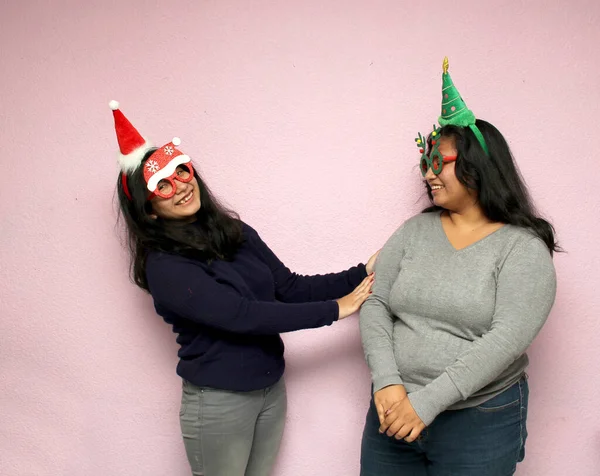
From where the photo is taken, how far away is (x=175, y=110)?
2.03 m

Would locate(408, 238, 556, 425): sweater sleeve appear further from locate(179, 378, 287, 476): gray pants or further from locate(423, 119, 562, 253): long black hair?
locate(179, 378, 287, 476): gray pants

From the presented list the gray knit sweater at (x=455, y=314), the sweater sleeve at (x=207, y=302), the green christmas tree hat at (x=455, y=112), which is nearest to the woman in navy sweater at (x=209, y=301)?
the sweater sleeve at (x=207, y=302)

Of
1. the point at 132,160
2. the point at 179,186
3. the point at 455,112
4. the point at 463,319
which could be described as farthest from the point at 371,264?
the point at 132,160

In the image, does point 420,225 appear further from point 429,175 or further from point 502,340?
point 502,340

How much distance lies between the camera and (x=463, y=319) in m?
1.51

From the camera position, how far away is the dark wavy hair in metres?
1.66

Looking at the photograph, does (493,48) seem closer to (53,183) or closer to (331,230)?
(331,230)

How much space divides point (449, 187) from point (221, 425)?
3.10 feet

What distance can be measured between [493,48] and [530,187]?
48 centimetres

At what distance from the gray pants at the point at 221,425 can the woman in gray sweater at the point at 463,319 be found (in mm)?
384

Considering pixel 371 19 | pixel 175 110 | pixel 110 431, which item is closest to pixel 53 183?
pixel 175 110

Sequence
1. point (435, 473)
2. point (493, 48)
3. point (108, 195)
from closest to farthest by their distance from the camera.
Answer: point (435, 473) < point (493, 48) < point (108, 195)

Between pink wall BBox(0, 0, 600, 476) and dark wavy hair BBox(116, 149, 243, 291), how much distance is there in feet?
0.96

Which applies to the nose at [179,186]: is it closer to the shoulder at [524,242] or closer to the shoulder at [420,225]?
the shoulder at [420,225]
